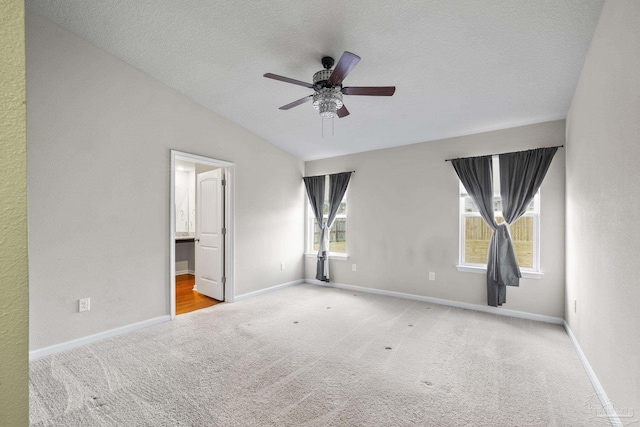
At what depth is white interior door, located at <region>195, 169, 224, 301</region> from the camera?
455cm

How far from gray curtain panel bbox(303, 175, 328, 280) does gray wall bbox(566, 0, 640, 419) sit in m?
3.57

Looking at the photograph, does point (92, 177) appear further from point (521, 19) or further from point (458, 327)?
point (458, 327)

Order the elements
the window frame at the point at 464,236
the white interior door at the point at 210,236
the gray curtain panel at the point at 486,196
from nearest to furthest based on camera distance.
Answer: the window frame at the point at 464,236
the gray curtain panel at the point at 486,196
the white interior door at the point at 210,236

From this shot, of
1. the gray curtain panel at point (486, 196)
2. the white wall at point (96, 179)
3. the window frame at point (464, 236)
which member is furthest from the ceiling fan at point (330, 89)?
the window frame at point (464, 236)

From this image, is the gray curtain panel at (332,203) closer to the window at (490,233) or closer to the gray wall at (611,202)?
the window at (490,233)

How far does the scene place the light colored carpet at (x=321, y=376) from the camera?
194cm

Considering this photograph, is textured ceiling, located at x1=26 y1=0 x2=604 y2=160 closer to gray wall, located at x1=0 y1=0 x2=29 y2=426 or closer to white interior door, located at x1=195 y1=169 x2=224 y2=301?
white interior door, located at x1=195 y1=169 x2=224 y2=301

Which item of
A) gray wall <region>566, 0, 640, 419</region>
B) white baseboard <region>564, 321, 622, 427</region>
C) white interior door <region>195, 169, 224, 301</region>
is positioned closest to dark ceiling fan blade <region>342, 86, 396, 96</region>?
gray wall <region>566, 0, 640, 419</region>

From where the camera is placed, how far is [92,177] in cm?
308

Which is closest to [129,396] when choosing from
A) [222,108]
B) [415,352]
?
[415,352]

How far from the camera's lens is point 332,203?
539 centimetres

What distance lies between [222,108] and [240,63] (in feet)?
3.77

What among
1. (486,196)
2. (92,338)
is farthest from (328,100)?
(92,338)

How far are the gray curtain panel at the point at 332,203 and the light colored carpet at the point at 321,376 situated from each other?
1.74m
